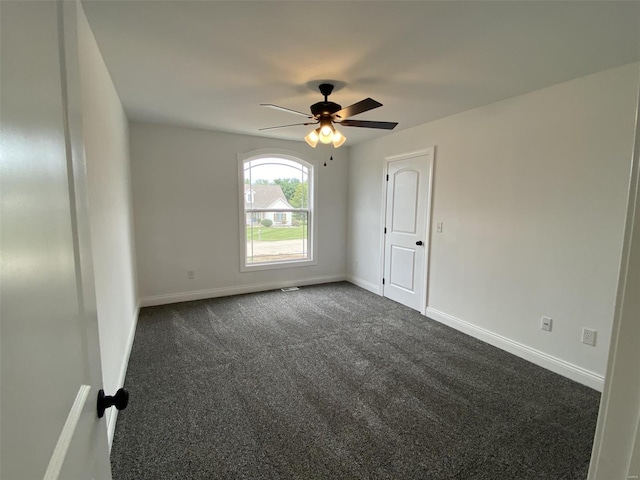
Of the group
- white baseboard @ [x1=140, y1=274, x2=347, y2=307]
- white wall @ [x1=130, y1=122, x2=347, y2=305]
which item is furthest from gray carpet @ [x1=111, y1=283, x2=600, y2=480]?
white wall @ [x1=130, y1=122, x2=347, y2=305]

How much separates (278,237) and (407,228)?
2.06 meters

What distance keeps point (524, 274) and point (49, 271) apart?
331 centimetres

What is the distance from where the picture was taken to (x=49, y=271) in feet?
1.77

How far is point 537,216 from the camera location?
2711 millimetres

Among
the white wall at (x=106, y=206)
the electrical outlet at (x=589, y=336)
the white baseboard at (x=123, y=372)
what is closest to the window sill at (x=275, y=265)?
the white baseboard at (x=123, y=372)

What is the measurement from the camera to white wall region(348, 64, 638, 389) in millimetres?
2297

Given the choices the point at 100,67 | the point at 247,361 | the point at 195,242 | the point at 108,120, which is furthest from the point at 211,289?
the point at 100,67

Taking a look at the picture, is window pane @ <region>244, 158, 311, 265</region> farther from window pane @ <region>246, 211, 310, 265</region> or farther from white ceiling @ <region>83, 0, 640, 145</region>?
white ceiling @ <region>83, 0, 640, 145</region>

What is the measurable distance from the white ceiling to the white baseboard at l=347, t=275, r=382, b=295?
276 centimetres

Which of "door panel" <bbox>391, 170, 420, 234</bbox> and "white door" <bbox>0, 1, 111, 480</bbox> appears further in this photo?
"door panel" <bbox>391, 170, 420, 234</bbox>

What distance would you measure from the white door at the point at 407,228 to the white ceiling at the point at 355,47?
1.08m

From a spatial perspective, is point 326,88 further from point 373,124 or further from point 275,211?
point 275,211

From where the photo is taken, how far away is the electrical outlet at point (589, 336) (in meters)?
2.42

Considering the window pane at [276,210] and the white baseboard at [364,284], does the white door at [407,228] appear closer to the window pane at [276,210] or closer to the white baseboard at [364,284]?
the white baseboard at [364,284]
